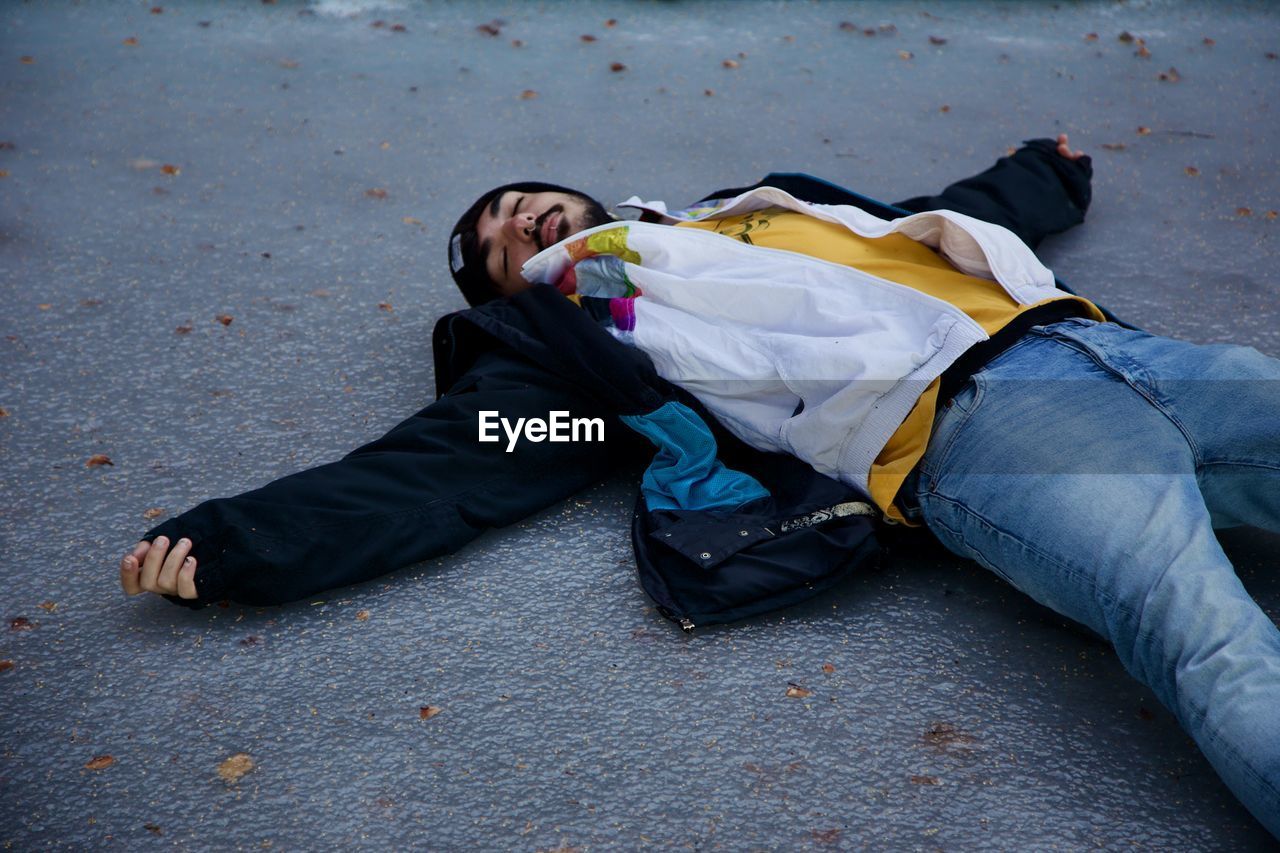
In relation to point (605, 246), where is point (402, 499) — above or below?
below

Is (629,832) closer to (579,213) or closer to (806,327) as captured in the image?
(806,327)

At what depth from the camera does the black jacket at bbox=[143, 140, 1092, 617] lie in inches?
74.3

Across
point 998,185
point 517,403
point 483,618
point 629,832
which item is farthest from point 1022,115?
point 629,832

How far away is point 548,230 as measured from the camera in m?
2.66

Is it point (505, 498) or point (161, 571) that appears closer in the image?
point (161, 571)

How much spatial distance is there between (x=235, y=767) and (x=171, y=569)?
14.8 inches

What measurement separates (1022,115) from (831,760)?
3.08 m

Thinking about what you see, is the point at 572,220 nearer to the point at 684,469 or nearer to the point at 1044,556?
the point at 684,469

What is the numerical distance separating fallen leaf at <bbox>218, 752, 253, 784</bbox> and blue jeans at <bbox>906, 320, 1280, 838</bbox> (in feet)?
3.90

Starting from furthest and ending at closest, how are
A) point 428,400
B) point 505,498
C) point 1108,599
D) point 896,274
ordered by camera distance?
point 428,400
point 896,274
point 505,498
point 1108,599

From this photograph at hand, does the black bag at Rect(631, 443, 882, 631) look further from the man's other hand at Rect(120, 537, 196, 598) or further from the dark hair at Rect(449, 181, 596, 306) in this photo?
the dark hair at Rect(449, 181, 596, 306)

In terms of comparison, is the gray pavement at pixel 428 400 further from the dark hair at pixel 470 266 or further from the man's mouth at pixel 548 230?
the man's mouth at pixel 548 230

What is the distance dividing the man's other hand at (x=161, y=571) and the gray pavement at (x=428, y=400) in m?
0.10

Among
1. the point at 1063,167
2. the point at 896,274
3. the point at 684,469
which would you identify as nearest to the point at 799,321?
the point at 896,274
